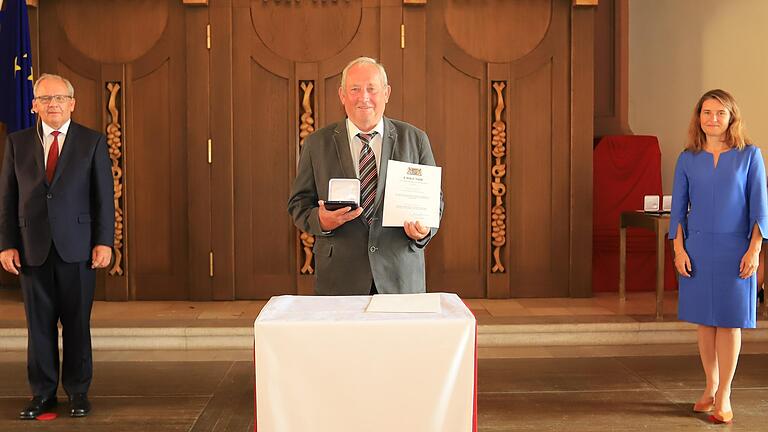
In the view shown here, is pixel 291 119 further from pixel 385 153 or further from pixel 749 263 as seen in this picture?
pixel 749 263

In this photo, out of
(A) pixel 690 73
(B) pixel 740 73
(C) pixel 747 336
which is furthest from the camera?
(A) pixel 690 73

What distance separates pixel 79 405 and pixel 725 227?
3.11 meters

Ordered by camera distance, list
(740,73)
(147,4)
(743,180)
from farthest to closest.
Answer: (740,73) → (147,4) → (743,180)

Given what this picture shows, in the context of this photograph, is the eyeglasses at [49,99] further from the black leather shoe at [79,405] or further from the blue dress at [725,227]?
the blue dress at [725,227]

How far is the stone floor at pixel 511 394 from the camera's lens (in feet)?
11.8

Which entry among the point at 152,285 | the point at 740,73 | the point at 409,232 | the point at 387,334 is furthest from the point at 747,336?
the point at 152,285

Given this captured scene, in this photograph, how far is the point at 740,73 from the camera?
21.4 feet

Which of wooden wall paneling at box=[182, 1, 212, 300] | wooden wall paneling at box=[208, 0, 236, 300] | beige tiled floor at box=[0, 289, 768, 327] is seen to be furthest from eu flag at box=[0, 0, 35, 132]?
beige tiled floor at box=[0, 289, 768, 327]

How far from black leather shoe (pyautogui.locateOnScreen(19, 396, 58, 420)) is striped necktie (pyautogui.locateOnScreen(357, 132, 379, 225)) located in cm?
202

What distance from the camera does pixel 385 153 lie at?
2770 mm

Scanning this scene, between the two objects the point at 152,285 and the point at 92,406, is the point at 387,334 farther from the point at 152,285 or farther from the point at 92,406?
the point at 152,285

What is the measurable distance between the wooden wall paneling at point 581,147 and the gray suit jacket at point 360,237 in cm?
354

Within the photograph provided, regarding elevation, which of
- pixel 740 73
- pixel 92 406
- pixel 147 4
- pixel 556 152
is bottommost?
pixel 92 406

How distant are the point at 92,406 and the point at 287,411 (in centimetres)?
217
